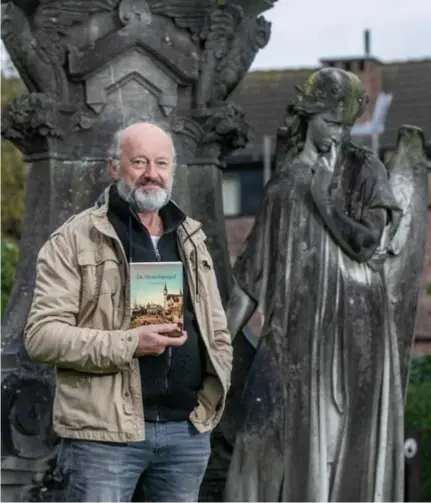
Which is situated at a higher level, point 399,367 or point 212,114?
point 212,114

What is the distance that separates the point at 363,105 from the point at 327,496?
1.81m

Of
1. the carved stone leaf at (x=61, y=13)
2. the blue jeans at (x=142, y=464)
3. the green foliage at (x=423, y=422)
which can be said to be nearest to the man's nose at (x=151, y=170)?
the blue jeans at (x=142, y=464)

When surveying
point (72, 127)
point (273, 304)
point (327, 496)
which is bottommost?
point (327, 496)

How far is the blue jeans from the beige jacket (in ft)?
0.19

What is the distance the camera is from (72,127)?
10.4 m

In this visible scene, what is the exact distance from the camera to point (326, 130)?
9.51m

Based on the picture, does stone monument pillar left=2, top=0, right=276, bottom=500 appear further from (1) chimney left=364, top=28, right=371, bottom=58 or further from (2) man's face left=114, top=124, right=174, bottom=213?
(1) chimney left=364, top=28, right=371, bottom=58

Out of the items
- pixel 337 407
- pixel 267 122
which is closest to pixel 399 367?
pixel 337 407

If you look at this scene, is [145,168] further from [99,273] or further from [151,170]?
[99,273]

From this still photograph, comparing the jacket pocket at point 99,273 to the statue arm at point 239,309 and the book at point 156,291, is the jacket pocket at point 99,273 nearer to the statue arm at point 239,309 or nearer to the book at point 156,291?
the book at point 156,291

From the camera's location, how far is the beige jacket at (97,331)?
23.0 ft

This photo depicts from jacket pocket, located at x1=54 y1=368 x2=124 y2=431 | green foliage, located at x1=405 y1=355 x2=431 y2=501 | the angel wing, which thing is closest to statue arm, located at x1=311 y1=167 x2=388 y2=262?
the angel wing

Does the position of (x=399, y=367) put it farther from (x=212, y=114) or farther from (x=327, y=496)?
(x=212, y=114)

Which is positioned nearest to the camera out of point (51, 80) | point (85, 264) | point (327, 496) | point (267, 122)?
point (85, 264)
